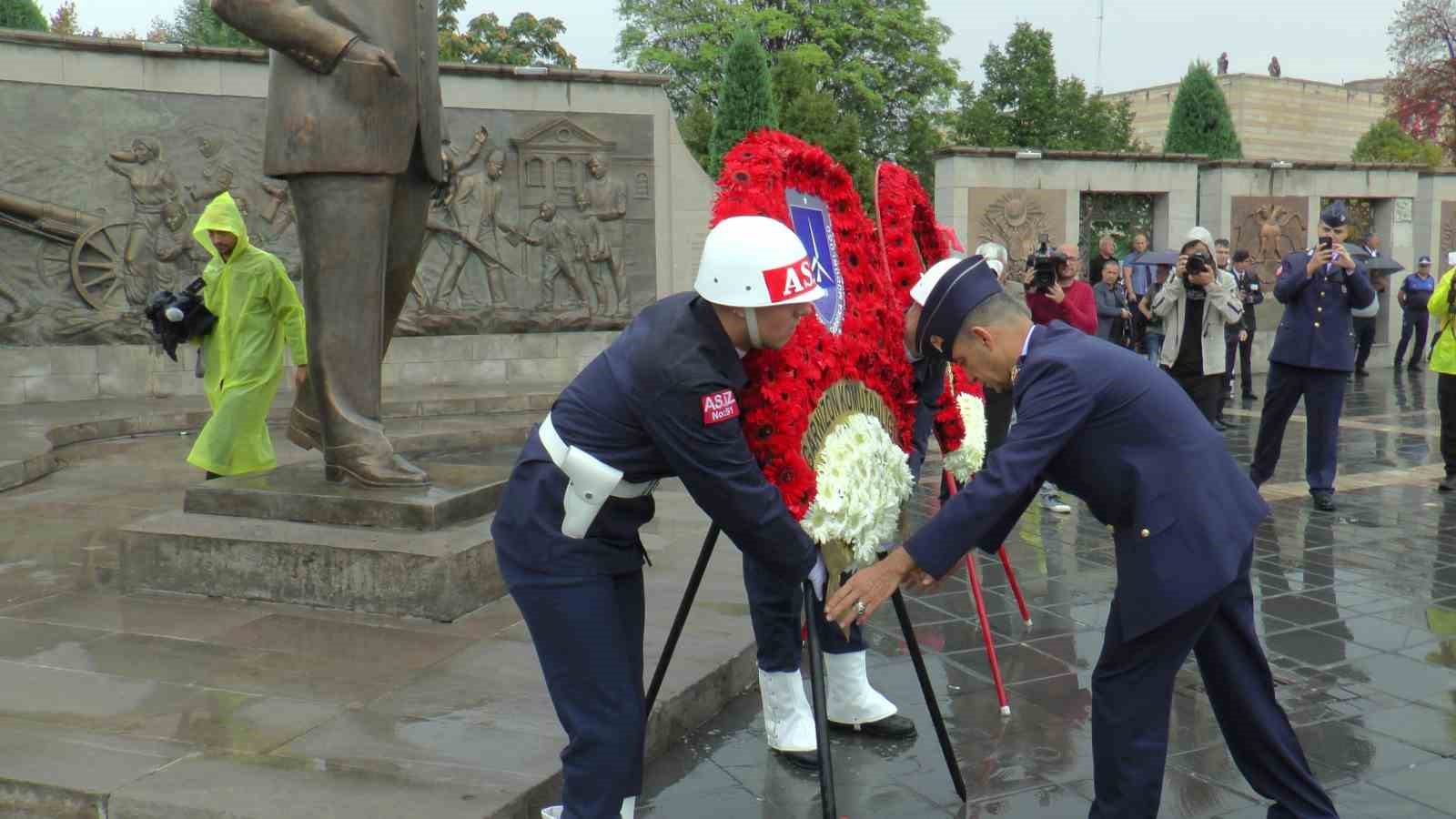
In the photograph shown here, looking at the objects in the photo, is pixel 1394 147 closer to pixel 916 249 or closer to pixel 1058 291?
pixel 1058 291

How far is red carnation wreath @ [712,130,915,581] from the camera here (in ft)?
11.5

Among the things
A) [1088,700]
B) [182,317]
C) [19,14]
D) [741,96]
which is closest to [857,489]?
[1088,700]

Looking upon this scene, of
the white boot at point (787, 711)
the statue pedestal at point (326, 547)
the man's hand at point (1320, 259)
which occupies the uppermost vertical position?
the man's hand at point (1320, 259)

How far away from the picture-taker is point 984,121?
35.0 meters

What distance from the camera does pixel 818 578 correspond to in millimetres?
3514

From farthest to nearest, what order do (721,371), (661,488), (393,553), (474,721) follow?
(661,488) → (393,553) → (474,721) → (721,371)

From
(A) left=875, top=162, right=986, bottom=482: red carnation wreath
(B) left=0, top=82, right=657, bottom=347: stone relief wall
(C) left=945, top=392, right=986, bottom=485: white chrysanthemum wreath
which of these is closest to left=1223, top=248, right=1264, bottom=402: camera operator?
(B) left=0, top=82, right=657, bottom=347: stone relief wall

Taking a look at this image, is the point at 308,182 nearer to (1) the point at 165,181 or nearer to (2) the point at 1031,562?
(2) the point at 1031,562

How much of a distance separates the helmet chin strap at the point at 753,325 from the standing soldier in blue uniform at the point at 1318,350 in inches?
263

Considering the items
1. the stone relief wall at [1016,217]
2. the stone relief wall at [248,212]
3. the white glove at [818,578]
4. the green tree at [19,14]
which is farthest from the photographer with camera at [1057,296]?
the green tree at [19,14]

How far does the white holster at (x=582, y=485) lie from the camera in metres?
3.12

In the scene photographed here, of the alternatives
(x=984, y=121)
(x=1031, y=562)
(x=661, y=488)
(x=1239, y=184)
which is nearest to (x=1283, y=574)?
(x=1031, y=562)

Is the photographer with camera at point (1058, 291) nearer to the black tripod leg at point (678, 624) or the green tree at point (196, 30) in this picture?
the black tripod leg at point (678, 624)

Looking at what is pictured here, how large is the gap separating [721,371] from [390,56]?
3.37m
